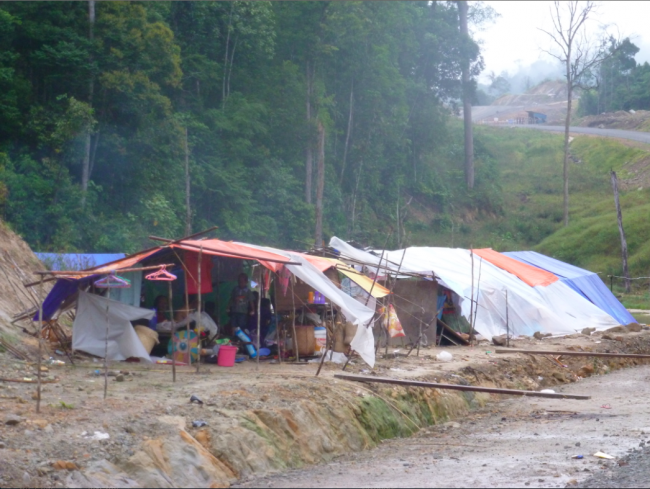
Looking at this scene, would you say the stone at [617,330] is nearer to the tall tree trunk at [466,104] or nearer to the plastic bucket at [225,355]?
the plastic bucket at [225,355]

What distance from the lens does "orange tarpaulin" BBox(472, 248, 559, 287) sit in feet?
67.5

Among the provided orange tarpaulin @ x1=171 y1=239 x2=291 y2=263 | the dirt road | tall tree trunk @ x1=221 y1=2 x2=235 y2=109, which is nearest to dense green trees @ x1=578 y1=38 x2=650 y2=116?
tall tree trunk @ x1=221 y1=2 x2=235 y2=109

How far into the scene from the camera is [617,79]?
58625mm

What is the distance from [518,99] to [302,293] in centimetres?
7925

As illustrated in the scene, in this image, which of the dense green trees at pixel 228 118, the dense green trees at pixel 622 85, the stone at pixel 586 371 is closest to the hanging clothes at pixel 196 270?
the stone at pixel 586 371

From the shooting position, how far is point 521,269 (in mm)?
21375

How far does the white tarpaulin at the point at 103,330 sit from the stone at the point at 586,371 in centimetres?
973

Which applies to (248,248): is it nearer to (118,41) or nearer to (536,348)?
(536,348)

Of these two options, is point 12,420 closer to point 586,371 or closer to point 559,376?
point 559,376

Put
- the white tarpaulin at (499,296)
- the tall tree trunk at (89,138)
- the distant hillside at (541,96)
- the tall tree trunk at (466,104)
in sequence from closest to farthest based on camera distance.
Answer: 1. the white tarpaulin at (499,296)
2. the tall tree trunk at (89,138)
3. the tall tree trunk at (466,104)
4. the distant hillside at (541,96)

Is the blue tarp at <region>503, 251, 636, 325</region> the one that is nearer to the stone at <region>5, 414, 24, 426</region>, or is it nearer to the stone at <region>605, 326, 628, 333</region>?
the stone at <region>605, 326, 628, 333</region>

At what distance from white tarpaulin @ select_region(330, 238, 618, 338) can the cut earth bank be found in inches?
191

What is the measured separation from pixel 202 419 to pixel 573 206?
118 feet

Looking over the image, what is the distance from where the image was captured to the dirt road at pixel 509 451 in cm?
739
